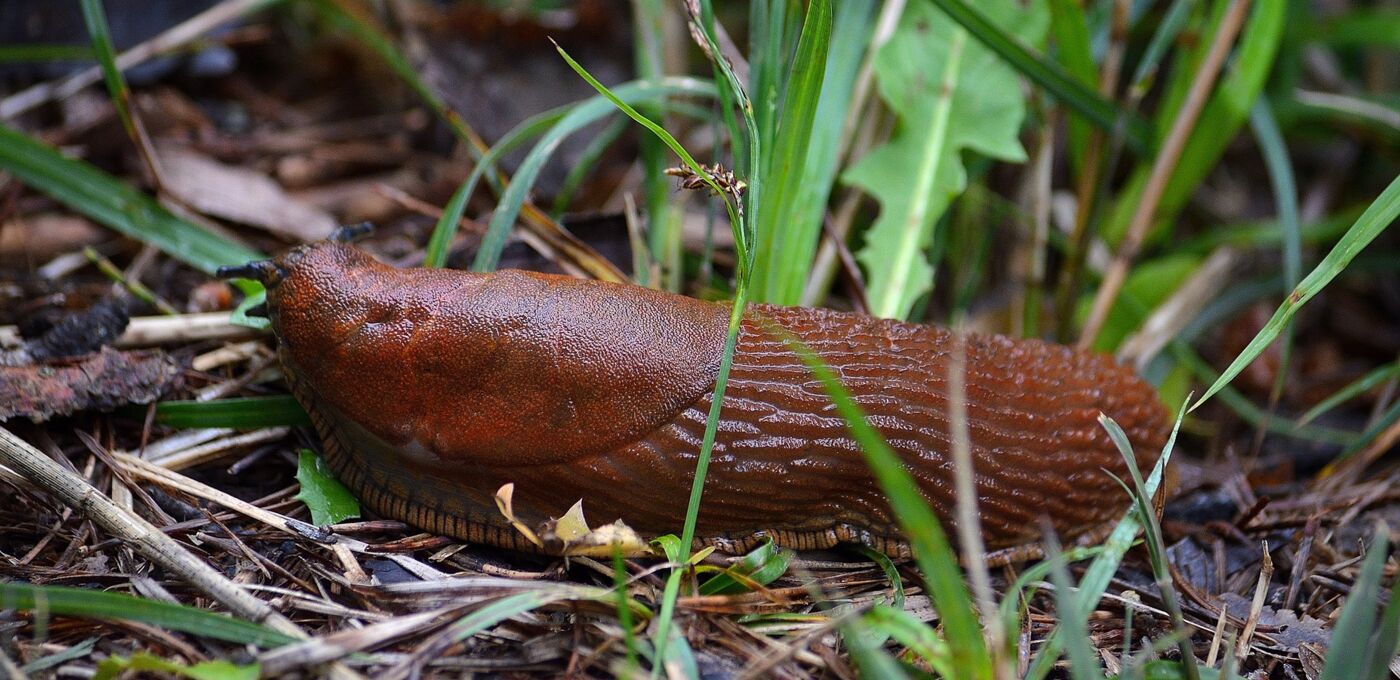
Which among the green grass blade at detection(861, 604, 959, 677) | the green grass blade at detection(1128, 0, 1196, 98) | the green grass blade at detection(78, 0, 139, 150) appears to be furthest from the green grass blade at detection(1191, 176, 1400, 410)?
the green grass blade at detection(78, 0, 139, 150)

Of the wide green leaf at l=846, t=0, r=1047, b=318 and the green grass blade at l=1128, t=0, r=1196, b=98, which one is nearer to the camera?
the wide green leaf at l=846, t=0, r=1047, b=318

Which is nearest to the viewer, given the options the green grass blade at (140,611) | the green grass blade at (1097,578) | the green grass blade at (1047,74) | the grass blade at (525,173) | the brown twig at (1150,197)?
the green grass blade at (140,611)

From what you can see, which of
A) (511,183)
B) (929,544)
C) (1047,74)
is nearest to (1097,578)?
(929,544)

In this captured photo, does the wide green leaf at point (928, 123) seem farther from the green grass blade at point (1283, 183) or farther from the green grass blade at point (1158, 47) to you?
the green grass blade at point (1283, 183)

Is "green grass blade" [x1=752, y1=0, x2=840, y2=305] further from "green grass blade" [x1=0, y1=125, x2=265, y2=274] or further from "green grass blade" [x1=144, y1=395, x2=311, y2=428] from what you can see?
"green grass blade" [x1=0, y1=125, x2=265, y2=274]

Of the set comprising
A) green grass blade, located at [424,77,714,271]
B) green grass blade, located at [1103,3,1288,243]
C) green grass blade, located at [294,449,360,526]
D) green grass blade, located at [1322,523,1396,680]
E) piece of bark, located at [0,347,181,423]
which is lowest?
green grass blade, located at [294,449,360,526]

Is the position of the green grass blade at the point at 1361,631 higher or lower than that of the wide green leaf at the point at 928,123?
lower

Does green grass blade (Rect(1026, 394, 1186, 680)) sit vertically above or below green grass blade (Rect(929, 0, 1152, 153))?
below

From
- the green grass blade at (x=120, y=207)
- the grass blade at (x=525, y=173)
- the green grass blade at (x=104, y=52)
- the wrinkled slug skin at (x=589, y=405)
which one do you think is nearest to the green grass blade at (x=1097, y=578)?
the wrinkled slug skin at (x=589, y=405)
